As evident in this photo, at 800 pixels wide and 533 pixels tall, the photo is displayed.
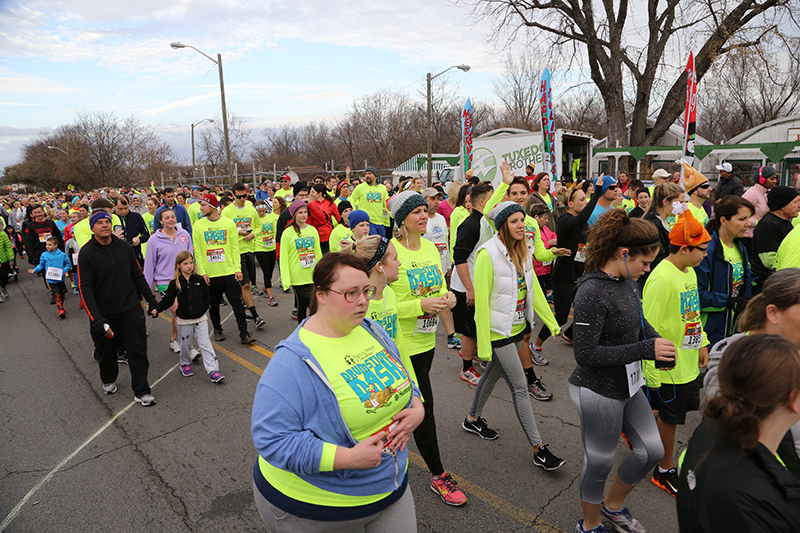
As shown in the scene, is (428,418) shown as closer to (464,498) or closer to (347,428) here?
(464,498)

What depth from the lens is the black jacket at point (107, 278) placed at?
5.02 m

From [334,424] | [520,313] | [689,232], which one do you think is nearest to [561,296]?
[520,313]

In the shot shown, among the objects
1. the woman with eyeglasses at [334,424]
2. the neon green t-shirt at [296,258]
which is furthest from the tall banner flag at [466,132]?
the woman with eyeglasses at [334,424]

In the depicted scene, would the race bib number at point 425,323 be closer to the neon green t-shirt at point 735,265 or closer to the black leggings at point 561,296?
the neon green t-shirt at point 735,265

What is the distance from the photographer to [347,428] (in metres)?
1.92

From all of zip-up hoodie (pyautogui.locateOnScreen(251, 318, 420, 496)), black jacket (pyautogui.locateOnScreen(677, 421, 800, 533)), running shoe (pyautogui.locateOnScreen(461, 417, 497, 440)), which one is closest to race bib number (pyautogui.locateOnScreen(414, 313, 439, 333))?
running shoe (pyautogui.locateOnScreen(461, 417, 497, 440))

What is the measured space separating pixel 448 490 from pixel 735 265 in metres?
3.15

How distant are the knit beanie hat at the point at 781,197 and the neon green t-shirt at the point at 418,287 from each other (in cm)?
375

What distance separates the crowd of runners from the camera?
155 cm

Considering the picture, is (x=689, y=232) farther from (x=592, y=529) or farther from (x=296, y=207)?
(x=296, y=207)

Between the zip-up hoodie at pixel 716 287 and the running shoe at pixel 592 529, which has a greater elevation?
the zip-up hoodie at pixel 716 287

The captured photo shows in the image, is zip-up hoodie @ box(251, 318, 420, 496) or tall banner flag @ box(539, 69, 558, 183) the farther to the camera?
tall banner flag @ box(539, 69, 558, 183)

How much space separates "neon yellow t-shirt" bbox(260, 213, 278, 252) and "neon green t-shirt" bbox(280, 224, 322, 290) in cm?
243

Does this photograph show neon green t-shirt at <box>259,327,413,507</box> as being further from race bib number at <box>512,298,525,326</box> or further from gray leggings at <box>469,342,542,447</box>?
race bib number at <box>512,298,525,326</box>
